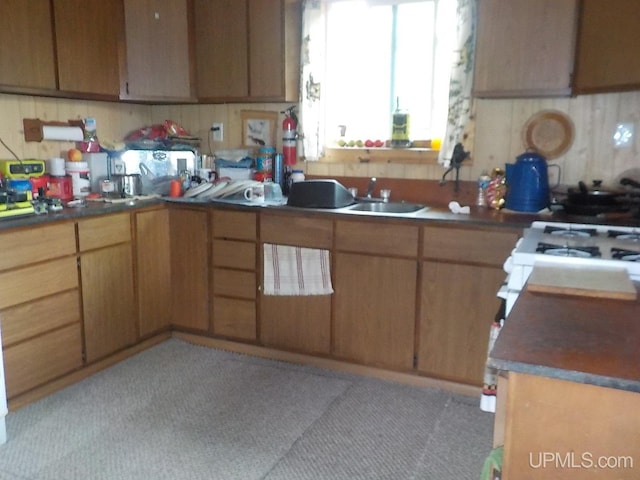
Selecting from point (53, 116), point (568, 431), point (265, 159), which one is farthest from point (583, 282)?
point (53, 116)

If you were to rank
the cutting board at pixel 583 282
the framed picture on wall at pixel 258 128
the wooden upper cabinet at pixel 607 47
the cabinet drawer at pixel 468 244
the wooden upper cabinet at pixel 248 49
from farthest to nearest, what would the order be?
the framed picture on wall at pixel 258 128 → the wooden upper cabinet at pixel 248 49 → the cabinet drawer at pixel 468 244 → the wooden upper cabinet at pixel 607 47 → the cutting board at pixel 583 282

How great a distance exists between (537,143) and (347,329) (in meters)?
1.42

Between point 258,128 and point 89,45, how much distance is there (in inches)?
44.4

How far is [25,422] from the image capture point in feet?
8.18

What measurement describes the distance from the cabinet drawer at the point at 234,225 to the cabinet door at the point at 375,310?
0.54 m

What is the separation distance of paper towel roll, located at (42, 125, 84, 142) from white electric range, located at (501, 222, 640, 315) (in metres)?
2.59

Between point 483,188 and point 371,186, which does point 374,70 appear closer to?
point 371,186

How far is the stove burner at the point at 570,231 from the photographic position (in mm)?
2227

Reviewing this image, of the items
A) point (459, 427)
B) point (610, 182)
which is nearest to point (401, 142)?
point (610, 182)

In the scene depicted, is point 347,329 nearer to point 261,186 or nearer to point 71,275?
point 261,186

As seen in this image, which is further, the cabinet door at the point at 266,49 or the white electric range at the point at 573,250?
the cabinet door at the point at 266,49

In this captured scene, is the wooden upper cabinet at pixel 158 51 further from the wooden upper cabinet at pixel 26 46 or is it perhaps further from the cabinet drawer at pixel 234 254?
the cabinet drawer at pixel 234 254

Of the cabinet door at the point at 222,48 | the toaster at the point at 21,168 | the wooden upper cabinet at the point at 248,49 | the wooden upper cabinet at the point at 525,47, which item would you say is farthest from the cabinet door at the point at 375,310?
the toaster at the point at 21,168

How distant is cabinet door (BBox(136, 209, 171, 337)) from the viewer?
3.19 metres
